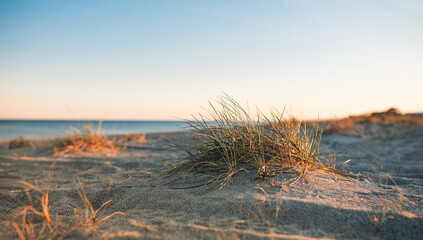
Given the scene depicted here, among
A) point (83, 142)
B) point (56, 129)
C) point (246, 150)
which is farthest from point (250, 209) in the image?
point (56, 129)

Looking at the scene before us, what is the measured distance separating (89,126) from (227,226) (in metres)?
5.23

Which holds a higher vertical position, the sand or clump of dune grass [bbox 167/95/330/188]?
clump of dune grass [bbox 167/95/330/188]

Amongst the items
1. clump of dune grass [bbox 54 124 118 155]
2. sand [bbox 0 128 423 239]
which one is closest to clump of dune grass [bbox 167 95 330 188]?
sand [bbox 0 128 423 239]

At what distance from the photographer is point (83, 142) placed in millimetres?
5391

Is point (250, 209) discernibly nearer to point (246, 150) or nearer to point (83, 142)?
point (246, 150)

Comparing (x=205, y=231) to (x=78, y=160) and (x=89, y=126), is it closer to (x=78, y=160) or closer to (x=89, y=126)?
(x=78, y=160)

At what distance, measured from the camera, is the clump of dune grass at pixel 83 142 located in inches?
206

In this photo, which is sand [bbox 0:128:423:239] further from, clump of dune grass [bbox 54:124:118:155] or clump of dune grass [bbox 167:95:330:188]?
clump of dune grass [bbox 54:124:118:155]

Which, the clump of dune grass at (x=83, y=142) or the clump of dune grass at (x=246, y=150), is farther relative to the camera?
the clump of dune grass at (x=83, y=142)

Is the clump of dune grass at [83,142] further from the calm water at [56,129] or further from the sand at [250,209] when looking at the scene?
the sand at [250,209]

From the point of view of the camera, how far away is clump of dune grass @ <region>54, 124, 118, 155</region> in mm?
5221

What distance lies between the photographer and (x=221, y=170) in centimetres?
202

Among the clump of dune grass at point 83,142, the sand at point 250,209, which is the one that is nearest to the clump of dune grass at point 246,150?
the sand at point 250,209

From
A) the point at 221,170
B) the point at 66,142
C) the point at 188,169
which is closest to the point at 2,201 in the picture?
the point at 188,169
